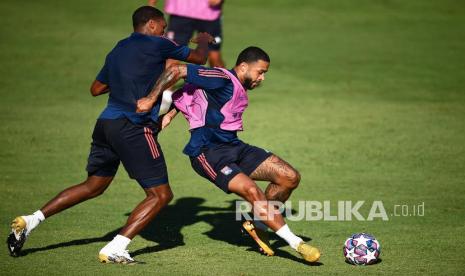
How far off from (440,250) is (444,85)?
10.5 m

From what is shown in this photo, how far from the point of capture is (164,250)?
9.88m

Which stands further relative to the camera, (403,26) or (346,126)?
(403,26)

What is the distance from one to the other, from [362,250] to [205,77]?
250 centimetres

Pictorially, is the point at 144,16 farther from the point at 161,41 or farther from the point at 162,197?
the point at 162,197

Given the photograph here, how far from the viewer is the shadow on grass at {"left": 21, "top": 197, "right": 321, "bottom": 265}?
394 inches

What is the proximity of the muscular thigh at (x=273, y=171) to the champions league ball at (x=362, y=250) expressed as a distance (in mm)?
1030

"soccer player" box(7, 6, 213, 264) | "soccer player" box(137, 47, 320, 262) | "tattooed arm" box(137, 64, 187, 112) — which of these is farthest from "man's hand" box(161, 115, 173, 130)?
"tattooed arm" box(137, 64, 187, 112)

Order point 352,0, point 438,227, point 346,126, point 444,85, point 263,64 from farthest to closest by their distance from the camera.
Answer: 1. point 352,0
2. point 444,85
3. point 346,126
4. point 438,227
5. point 263,64

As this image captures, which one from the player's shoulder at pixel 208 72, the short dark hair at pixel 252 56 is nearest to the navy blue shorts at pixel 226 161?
the player's shoulder at pixel 208 72

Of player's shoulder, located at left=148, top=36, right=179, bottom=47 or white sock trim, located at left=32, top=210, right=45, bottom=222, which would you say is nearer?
player's shoulder, located at left=148, top=36, right=179, bottom=47

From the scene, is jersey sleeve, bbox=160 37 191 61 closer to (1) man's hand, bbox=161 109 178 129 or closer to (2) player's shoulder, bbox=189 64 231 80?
(2) player's shoulder, bbox=189 64 231 80

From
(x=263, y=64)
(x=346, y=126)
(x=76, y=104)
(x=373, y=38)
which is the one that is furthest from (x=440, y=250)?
(x=373, y=38)

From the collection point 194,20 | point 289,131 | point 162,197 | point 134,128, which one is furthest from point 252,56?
point 194,20

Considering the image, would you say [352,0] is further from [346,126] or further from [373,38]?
[346,126]
